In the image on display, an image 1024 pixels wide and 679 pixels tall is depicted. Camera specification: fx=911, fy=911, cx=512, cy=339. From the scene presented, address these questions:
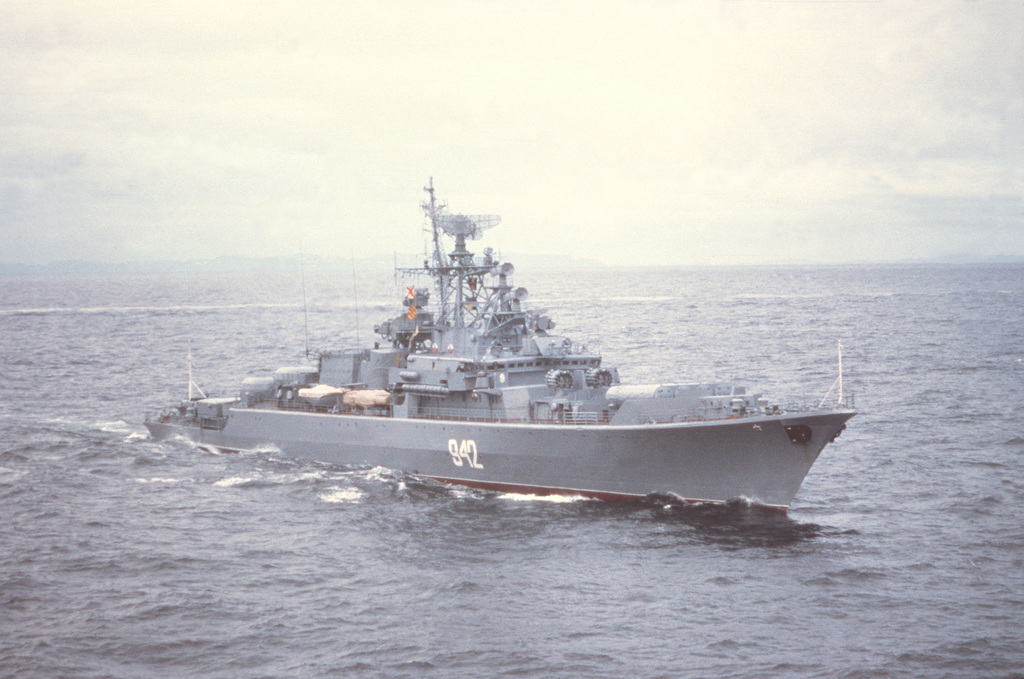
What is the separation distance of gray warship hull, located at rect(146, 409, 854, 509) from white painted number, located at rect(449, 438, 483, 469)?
4cm

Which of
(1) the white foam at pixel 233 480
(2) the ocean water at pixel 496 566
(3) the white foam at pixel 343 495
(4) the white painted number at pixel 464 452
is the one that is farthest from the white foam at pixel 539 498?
(1) the white foam at pixel 233 480

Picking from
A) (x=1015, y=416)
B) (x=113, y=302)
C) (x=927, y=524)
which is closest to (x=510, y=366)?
(x=927, y=524)

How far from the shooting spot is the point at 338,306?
155500 mm

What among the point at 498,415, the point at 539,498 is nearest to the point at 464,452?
Answer: the point at 498,415

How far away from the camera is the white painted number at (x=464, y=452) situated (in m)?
34.3

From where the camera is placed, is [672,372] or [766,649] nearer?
[766,649]

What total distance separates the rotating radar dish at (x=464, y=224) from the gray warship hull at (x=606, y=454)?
856 cm

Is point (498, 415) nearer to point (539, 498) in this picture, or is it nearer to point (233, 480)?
point (539, 498)

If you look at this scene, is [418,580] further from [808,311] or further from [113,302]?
[113,302]

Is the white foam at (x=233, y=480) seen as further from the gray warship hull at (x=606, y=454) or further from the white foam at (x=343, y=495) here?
the white foam at (x=343, y=495)

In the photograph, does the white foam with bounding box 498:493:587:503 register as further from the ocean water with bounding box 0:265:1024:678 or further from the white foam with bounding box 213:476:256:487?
the white foam with bounding box 213:476:256:487

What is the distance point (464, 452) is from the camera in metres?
34.6

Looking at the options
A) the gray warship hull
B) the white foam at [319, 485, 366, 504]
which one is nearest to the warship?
the gray warship hull

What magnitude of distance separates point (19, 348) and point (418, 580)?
2936 inches
